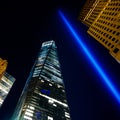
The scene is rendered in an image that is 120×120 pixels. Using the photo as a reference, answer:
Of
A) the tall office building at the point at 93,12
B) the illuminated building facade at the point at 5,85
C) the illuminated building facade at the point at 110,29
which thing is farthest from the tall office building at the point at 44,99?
the illuminated building facade at the point at 110,29

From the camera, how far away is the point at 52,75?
17425 cm

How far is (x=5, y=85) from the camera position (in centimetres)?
15800

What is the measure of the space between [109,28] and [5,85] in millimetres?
115712

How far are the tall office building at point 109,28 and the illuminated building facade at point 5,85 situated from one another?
298ft

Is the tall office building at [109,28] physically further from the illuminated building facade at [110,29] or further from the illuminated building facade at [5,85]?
the illuminated building facade at [5,85]

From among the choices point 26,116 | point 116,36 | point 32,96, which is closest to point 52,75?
point 32,96

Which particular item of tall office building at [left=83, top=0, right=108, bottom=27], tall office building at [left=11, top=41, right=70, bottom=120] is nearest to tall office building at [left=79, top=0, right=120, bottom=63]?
tall office building at [left=83, top=0, right=108, bottom=27]

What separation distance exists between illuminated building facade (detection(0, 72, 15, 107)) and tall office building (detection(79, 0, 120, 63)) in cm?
9091

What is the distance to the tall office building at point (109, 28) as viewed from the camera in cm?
5344

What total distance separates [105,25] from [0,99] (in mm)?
98587

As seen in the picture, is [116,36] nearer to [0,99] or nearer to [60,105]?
[60,105]

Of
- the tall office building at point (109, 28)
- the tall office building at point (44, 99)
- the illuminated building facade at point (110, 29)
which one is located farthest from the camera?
the tall office building at point (44, 99)

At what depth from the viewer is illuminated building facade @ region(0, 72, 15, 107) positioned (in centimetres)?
14430

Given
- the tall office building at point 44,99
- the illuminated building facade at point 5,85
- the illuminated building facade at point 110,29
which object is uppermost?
the illuminated building facade at point 110,29
